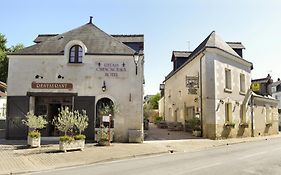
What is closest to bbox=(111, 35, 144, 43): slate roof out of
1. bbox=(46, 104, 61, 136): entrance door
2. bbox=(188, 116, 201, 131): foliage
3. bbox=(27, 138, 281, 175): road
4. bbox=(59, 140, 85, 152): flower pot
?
bbox=(46, 104, 61, 136): entrance door

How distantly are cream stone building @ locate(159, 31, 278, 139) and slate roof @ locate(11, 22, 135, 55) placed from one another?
6.72m

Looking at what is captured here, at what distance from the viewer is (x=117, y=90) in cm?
1800

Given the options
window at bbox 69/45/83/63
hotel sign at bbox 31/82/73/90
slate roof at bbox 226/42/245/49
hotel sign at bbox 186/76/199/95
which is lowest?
hotel sign at bbox 31/82/73/90

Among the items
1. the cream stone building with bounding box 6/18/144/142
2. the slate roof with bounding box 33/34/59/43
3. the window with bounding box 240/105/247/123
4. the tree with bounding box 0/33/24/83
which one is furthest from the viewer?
the tree with bounding box 0/33/24/83

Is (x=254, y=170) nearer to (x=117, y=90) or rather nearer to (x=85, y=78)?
(x=117, y=90)

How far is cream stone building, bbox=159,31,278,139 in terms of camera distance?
2125 centimetres

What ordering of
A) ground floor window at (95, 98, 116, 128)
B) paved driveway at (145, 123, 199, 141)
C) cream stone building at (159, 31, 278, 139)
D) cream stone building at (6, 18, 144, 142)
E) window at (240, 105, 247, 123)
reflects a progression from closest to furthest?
1. ground floor window at (95, 98, 116, 128)
2. cream stone building at (6, 18, 144, 142)
3. paved driveway at (145, 123, 199, 141)
4. cream stone building at (159, 31, 278, 139)
5. window at (240, 105, 247, 123)

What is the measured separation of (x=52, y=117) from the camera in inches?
720

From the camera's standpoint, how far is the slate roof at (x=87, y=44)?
18219 millimetres

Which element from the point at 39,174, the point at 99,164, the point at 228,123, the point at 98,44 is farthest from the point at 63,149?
the point at 228,123

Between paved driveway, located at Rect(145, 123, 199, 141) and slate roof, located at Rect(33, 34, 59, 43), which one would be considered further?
slate roof, located at Rect(33, 34, 59, 43)

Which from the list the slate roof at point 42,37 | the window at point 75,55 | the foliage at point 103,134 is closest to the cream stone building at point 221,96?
the foliage at point 103,134

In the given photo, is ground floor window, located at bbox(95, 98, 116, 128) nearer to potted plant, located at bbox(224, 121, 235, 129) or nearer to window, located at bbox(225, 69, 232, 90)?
potted plant, located at bbox(224, 121, 235, 129)

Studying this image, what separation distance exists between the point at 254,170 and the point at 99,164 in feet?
17.9
